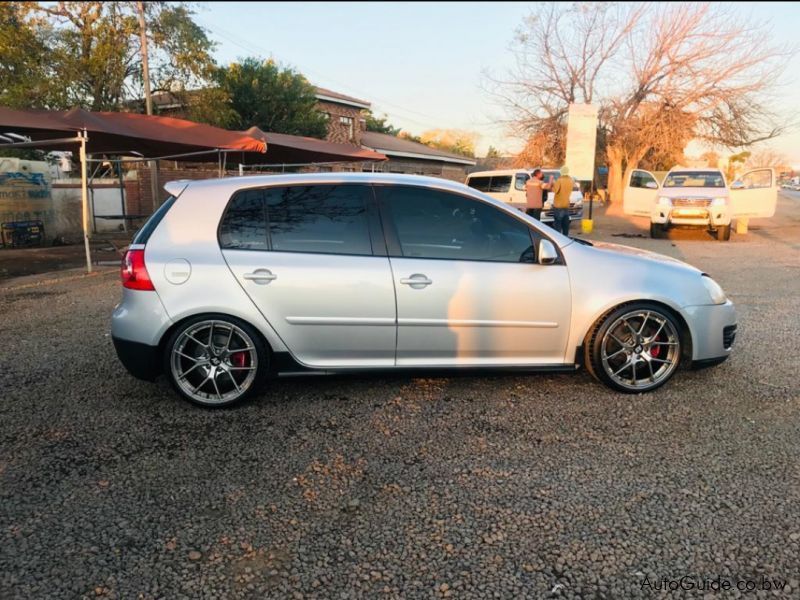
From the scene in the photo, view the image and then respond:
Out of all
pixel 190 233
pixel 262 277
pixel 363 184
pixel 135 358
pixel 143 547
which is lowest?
pixel 143 547

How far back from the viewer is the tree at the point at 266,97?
2069 centimetres

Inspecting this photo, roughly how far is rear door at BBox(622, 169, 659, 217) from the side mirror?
13.4 metres

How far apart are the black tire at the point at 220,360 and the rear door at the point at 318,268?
0.70 ft

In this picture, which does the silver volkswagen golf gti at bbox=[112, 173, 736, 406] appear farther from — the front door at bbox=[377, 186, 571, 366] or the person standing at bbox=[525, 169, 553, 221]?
the person standing at bbox=[525, 169, 553, 221]

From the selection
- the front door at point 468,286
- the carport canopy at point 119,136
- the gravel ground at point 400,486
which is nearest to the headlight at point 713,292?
the gravel ground at point 400,486

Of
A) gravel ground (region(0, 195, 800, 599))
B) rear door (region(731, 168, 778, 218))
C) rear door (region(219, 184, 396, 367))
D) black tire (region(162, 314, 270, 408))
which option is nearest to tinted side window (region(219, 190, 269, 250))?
rear door (region(219, 184, 396, 367))

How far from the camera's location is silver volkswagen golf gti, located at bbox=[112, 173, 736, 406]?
3707 millimetres

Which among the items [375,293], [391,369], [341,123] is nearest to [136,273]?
[375,293]

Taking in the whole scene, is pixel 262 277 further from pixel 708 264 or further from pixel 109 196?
pixel 109 196

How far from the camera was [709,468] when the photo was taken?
2992mm

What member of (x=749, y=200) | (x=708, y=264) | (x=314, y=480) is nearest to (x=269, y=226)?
(x=314, y=480)

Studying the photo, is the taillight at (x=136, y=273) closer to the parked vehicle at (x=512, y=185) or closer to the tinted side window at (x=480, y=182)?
the parked vehicle at (x=512, y=185)

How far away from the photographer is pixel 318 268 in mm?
3717

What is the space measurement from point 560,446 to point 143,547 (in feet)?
7.21
